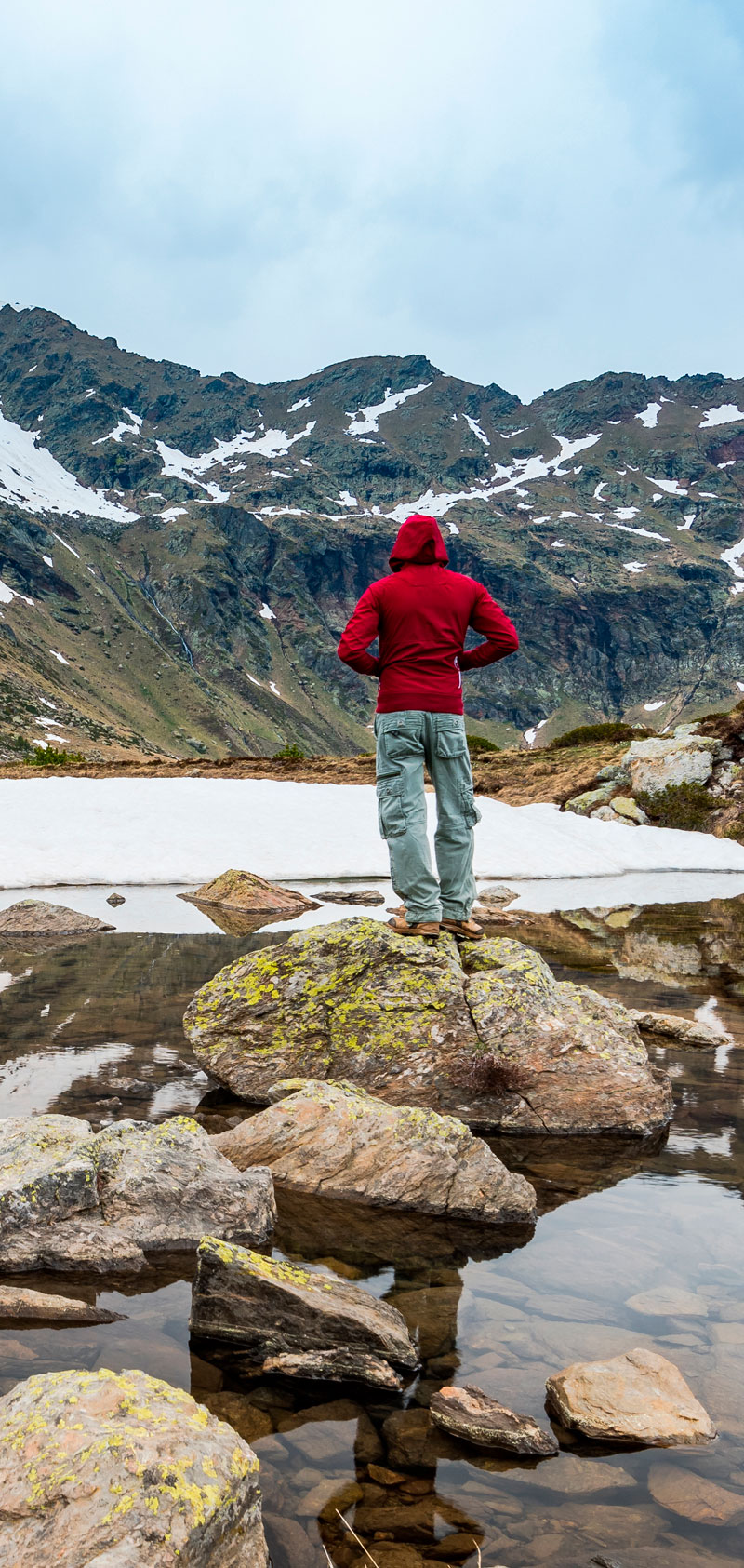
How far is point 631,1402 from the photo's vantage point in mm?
3445

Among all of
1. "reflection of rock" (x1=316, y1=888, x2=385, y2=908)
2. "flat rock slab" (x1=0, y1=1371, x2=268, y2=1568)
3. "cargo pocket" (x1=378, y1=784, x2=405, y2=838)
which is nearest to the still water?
"flat rock slab" (x1=0, y1=1371, x2=268, y2=1568)

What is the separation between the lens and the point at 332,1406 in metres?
3.50

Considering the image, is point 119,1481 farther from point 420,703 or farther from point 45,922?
point 45,922

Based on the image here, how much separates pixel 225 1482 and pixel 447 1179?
9.40 ft

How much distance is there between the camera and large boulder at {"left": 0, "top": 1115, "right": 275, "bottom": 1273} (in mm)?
4609

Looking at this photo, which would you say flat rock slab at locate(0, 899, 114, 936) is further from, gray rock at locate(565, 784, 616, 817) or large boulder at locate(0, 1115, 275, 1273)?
gray rock at locate(565, 784, 616, 817)

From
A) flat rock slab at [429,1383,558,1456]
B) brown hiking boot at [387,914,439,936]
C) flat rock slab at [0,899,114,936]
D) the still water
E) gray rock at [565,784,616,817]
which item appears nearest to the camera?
the still water

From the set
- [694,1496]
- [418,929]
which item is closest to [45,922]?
[418,929]

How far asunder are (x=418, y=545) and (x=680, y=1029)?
5442 mm

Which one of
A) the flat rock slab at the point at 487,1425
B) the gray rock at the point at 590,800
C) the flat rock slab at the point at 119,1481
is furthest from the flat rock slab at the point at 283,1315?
the gray rock at the point at 590,800

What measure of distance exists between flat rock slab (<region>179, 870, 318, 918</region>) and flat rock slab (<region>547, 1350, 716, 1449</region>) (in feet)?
45.8

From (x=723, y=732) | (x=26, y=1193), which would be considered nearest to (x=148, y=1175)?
(x=26, y=1193)

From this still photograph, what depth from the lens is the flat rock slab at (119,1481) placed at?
247cm

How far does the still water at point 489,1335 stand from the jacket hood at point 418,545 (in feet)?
16.8
